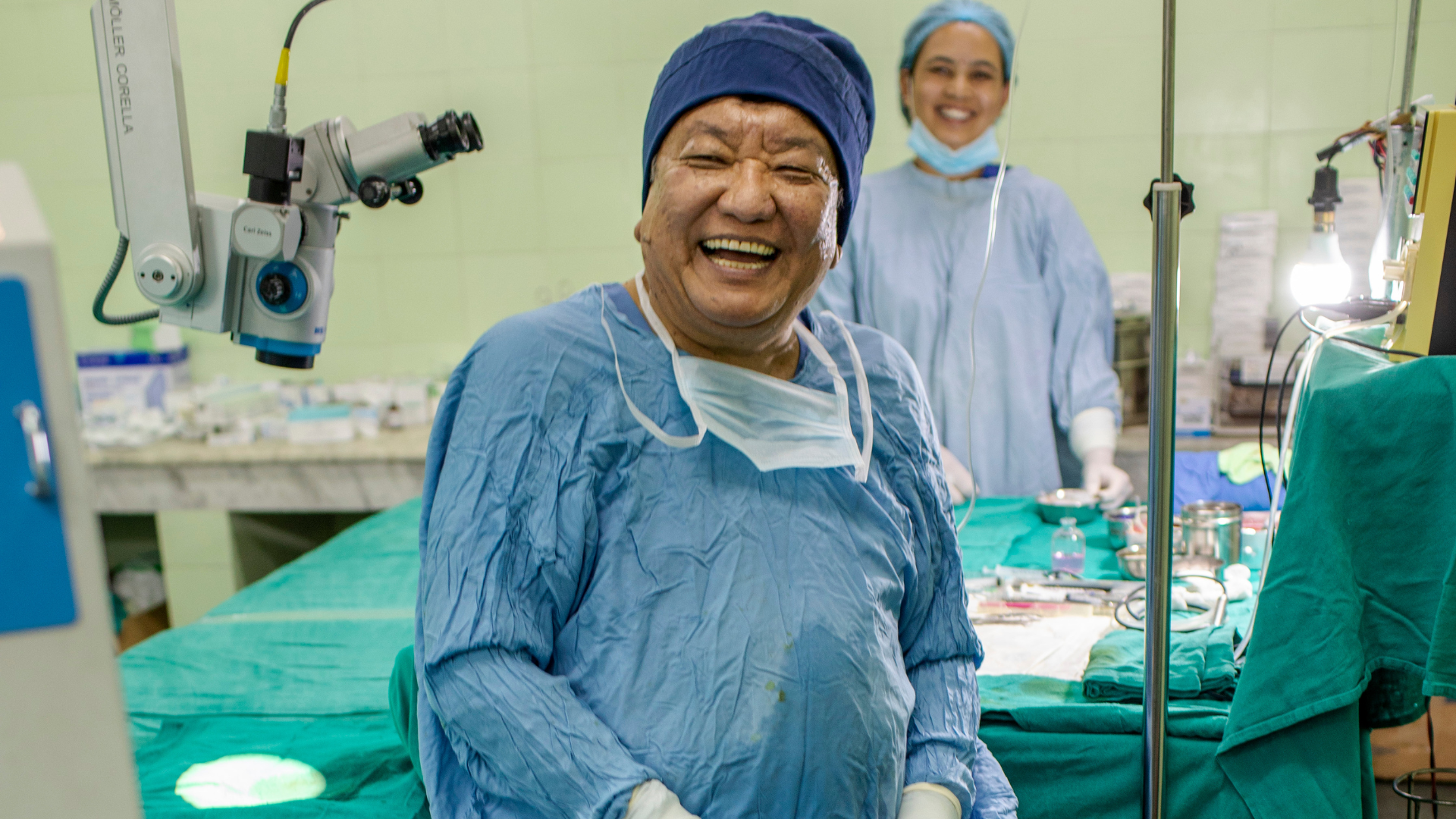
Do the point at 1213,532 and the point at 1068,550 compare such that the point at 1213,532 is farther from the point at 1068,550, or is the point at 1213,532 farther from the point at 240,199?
the point at 240,199

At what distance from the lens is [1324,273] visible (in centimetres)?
182

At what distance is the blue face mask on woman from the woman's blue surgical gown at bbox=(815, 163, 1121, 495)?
61 mm

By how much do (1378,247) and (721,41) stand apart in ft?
4.09

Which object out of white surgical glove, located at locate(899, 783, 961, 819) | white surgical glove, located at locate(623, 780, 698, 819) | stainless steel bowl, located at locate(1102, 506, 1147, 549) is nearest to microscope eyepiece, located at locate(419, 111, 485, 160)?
white surgical glove, located at locate(623, 780, 698, 819)

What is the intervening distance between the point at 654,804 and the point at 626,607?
0.66ft

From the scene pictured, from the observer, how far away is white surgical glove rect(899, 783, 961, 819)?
4.09 feet

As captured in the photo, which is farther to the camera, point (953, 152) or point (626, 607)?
point (953, 152)

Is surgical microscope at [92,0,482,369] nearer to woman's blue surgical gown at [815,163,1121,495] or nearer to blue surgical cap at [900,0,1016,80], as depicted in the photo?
woman's blue surgical gown at [815,163,1121,495]

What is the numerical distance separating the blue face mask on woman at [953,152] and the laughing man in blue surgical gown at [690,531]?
5.63 ft

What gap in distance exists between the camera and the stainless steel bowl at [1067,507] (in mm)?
2377

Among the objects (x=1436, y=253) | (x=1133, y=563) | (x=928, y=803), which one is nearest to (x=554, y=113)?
(x=1133, y=563)

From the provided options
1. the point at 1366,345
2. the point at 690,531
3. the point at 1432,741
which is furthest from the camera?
the point at 1432,741

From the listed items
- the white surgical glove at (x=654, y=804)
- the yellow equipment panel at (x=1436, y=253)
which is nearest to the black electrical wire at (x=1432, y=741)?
the yellow equipment panel at (x=1436, y=253)

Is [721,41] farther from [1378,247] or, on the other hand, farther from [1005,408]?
[1005,408]
